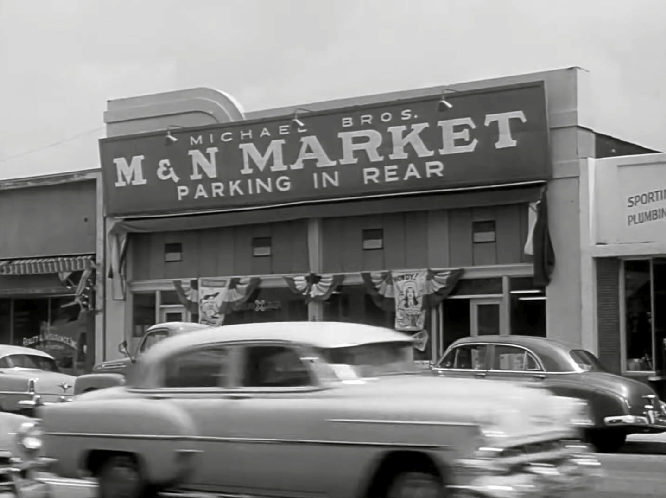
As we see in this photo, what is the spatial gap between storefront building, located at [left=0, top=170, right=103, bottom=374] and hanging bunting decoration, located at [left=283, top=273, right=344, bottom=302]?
234 inches

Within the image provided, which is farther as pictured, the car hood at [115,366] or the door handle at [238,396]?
the car hood at [115,366]

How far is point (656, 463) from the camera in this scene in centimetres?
1499

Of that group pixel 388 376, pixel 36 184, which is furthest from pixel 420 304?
pixel 388 376

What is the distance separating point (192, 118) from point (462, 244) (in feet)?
25.3

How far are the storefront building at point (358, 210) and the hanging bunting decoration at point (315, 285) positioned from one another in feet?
0.11

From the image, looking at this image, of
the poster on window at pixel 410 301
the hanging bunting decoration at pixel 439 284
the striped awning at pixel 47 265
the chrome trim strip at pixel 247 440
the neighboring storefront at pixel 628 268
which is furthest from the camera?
the striped awning at pixel 47 265

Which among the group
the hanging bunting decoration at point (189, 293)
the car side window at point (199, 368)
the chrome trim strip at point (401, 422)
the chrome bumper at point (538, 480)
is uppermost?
the hanging bunting decoration at point (189, 293)

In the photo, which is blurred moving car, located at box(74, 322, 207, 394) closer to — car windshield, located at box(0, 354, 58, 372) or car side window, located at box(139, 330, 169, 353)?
car side window, located at box(139, 330, 169, 353)

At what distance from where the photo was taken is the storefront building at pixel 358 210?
874 inches

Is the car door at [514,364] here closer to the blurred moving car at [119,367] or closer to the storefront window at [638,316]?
the blurred moving car at [119,367]

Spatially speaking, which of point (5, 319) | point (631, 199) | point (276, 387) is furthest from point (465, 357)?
point (5, 319)

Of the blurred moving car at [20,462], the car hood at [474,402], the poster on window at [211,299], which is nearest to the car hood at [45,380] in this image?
the poster on window at [211,299]

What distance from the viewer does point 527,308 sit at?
74.8 feet

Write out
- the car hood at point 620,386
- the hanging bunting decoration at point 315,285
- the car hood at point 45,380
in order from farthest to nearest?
the hanging bunting decoration at point 315,285 → the car hood at point 45,380 → the car hood at point 620,386
